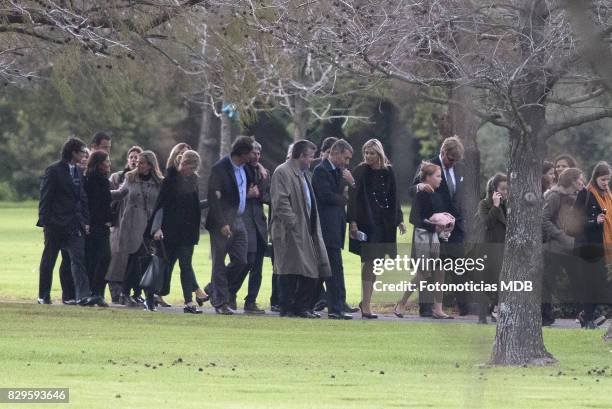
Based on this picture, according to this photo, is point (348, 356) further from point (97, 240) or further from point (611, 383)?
point (97, 240)

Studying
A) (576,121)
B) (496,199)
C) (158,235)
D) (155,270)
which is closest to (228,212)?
(158,235)

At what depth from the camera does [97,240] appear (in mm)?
17000

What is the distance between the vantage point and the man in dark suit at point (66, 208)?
16.1 metres

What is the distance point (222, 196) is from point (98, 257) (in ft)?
7.01

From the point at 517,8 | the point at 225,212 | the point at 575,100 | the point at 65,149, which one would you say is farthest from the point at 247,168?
the point at 517,8

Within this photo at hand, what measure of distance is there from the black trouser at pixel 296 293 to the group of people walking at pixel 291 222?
16 millimetres

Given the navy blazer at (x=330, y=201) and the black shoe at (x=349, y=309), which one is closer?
the navy blazer at (x=330, y=201)

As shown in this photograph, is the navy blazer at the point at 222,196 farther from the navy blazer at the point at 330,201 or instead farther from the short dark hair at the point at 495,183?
the short dark hair at the point at 495,183

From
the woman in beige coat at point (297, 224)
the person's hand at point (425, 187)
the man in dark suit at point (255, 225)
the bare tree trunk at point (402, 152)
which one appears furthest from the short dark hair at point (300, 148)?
the bare tree trunk at point (402, 152)

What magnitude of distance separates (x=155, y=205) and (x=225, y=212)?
97 centimetres

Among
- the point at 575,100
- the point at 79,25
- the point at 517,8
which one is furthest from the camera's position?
the point at 79,25

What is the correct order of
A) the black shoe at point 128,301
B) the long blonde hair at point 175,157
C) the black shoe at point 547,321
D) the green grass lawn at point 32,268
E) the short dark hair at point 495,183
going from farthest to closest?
the green grass lawn at point 32,268, the black shoe at point 128,301, the long blonde hair at point 175,157, the black shoe at point 547,321, the short dark hair at point 495,183

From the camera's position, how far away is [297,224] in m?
15.5

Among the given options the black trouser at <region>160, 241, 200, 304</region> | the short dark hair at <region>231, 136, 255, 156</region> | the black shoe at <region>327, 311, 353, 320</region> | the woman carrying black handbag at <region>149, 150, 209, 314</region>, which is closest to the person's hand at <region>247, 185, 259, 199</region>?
the short dark hair at <region>231, 136, 255, 156</region>
